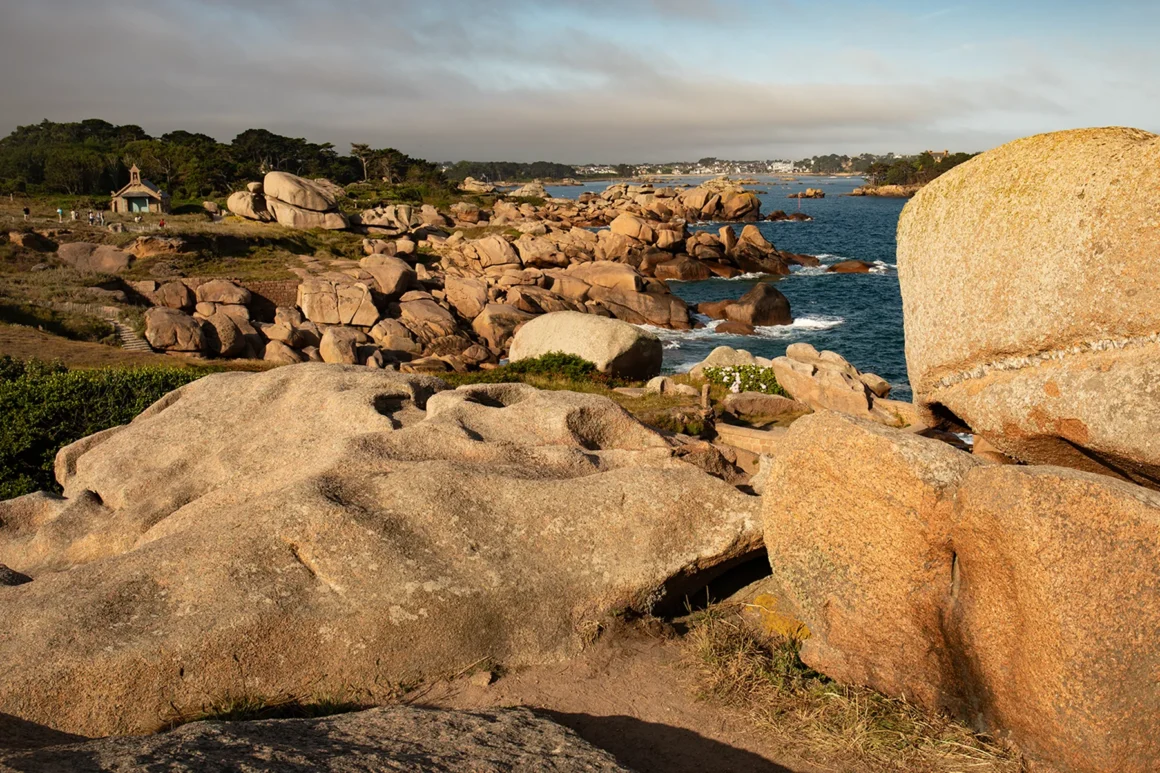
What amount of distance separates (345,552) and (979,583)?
5.94 m

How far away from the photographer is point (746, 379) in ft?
93.8

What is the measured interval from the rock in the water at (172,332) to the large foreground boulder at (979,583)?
3674cm

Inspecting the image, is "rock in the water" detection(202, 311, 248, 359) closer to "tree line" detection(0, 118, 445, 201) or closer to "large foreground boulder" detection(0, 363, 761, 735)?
"large foreground boulder" detection(0, 363, 761, 735)

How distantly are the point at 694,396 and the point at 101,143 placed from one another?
11991 centimetres

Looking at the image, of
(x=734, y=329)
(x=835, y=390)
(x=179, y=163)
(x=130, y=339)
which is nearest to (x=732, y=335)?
(x=734, y=329)

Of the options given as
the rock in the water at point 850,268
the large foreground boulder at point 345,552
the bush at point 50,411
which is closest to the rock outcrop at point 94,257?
the bush at point 50,411

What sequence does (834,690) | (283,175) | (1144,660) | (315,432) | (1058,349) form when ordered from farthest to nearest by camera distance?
1. (283,175)
2. (315,432)
3. (834,690)
4. (1058,349)
5. (1144,660)

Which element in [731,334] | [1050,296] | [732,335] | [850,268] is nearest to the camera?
[1050,296]

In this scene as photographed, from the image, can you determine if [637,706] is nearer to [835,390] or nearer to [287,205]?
[835,390]

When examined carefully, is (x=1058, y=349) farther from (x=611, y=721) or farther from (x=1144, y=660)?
(x=611, y=721)

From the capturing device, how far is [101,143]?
11588 cm

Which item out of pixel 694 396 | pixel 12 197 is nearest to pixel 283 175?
pixel 12 197

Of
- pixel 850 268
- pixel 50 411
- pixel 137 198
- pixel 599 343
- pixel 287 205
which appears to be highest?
pixel 137 198

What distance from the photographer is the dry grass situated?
Answer: 22.1ft
